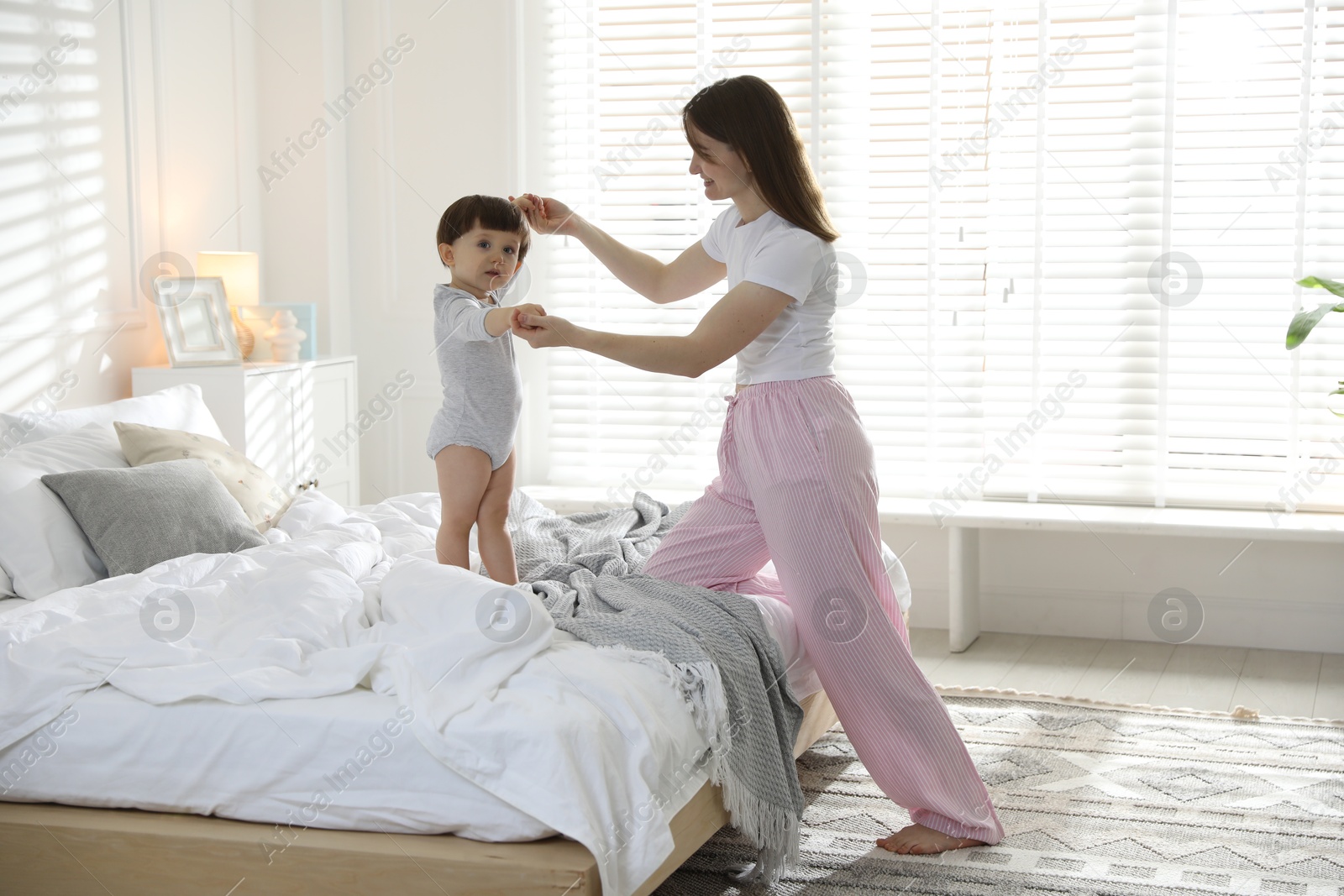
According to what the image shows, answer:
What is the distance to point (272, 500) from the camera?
3.15 m

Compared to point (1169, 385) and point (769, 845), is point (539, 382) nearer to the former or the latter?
point (1169, 385)

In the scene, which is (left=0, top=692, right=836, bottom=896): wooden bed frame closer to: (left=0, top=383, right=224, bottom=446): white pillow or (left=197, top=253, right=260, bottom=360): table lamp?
(left=0, top=383, right=224, bottom=446): white pillow

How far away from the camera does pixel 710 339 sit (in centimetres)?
232

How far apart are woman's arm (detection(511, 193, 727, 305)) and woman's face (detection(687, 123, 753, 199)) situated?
24cm

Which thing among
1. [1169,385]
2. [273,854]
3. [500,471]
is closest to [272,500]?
[500,471]

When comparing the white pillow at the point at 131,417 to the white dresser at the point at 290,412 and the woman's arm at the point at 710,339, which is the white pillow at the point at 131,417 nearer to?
the white dresser at the point at 290,412

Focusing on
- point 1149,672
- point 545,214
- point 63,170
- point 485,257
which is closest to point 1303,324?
point 1149,672

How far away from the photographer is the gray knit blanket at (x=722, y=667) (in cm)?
204

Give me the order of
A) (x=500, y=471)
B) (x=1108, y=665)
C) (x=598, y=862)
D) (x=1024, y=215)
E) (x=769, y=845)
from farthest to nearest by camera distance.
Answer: (x=1024, y=215) < (x=1108, y=665) < (x=500, y=471) < (x=769, y=845) < (x=598, y=862)

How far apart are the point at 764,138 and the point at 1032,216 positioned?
2076 mm

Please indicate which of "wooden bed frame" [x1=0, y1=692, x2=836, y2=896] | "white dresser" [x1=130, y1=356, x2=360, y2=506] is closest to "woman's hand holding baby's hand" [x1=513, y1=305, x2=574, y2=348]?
"wooden bed frame" [x1=0, y1=692, x2=836, y2=896]

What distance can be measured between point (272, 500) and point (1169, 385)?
2811mm

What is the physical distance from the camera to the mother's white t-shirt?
2.34 m

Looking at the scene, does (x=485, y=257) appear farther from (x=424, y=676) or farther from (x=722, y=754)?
(x=722, y=754)
